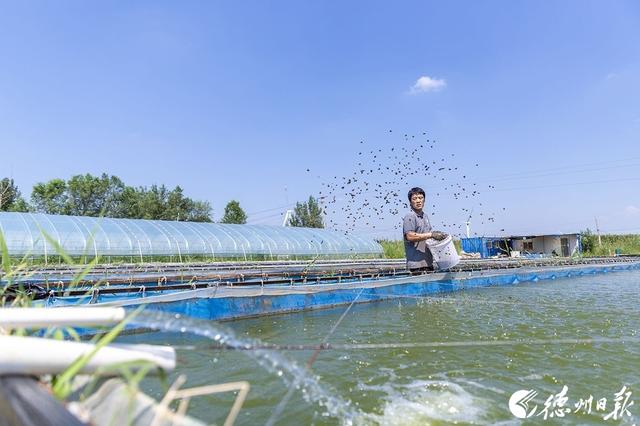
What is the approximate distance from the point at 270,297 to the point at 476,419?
3.92 meters

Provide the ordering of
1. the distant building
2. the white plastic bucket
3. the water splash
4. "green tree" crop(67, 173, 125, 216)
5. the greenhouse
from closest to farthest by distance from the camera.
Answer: the water splash, the white plastic bucket, the greenhouse, the distant building, "green tree" crop(67, 173, 125, 216)

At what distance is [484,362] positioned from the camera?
3.36 metres

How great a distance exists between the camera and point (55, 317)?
1334 mm

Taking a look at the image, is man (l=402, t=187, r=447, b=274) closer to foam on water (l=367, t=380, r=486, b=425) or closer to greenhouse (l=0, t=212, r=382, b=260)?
foam on water (l=367, t=380, r=486, b=425)

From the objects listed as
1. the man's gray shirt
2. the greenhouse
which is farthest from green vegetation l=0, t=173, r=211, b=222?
the man's gray shirt

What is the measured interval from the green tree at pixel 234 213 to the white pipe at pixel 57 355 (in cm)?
4130

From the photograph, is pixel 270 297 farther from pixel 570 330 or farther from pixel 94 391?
pixel 94 391

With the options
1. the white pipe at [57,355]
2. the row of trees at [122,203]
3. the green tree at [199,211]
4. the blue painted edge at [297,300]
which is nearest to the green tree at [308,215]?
the row of trees at [122,203]

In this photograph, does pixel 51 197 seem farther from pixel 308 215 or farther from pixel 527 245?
pixel 527 245

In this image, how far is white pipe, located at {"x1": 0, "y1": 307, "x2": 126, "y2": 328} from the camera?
52.2 inches

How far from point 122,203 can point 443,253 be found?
125 ft

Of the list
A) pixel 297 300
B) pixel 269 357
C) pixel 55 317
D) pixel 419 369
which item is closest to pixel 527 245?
pixel 297 300

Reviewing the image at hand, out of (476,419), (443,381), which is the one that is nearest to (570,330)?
(443,381)

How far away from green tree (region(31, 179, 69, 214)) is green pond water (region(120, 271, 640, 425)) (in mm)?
37367
